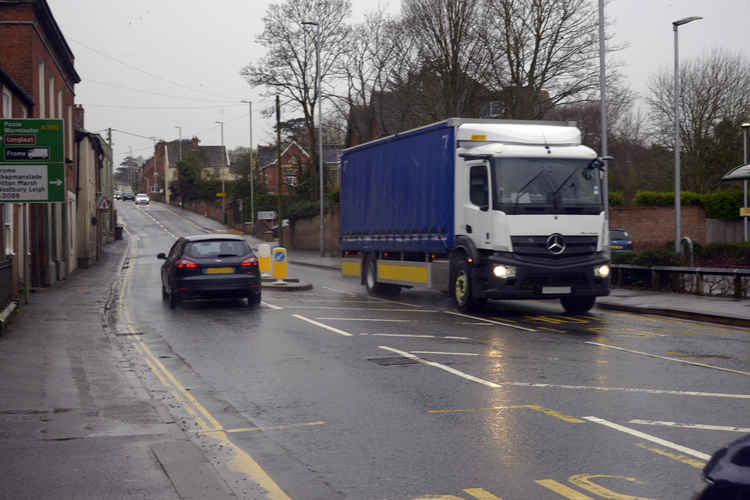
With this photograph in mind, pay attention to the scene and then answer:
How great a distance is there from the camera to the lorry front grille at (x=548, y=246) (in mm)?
15477

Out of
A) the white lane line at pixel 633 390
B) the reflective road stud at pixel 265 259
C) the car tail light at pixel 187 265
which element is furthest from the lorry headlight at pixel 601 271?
the reflective road stud at pixel 265 259

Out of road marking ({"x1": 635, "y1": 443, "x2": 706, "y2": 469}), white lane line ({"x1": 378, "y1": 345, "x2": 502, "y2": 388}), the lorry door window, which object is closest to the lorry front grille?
the lorry door window

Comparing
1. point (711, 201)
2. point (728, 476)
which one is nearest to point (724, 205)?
point (711, 201)

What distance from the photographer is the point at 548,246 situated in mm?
15609

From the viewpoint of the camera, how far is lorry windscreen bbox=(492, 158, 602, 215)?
15484 mm

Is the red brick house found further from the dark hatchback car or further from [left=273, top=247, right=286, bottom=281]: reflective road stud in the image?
[left=273, top=247, right=286, bottom=281]: reflective road stud

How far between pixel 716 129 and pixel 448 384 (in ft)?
141

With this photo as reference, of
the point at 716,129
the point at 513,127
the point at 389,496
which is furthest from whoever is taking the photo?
the point at 716,129

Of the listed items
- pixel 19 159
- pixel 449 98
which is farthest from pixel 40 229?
pixel 449 98

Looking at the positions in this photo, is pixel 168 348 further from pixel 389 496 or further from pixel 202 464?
pixel 389 496

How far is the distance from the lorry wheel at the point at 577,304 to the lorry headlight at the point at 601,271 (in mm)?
797

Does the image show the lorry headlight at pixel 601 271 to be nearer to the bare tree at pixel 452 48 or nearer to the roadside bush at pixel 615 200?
the bare tree at pixel 452 48

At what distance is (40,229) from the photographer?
25.8m

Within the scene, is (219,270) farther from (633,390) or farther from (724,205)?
(724,205)
